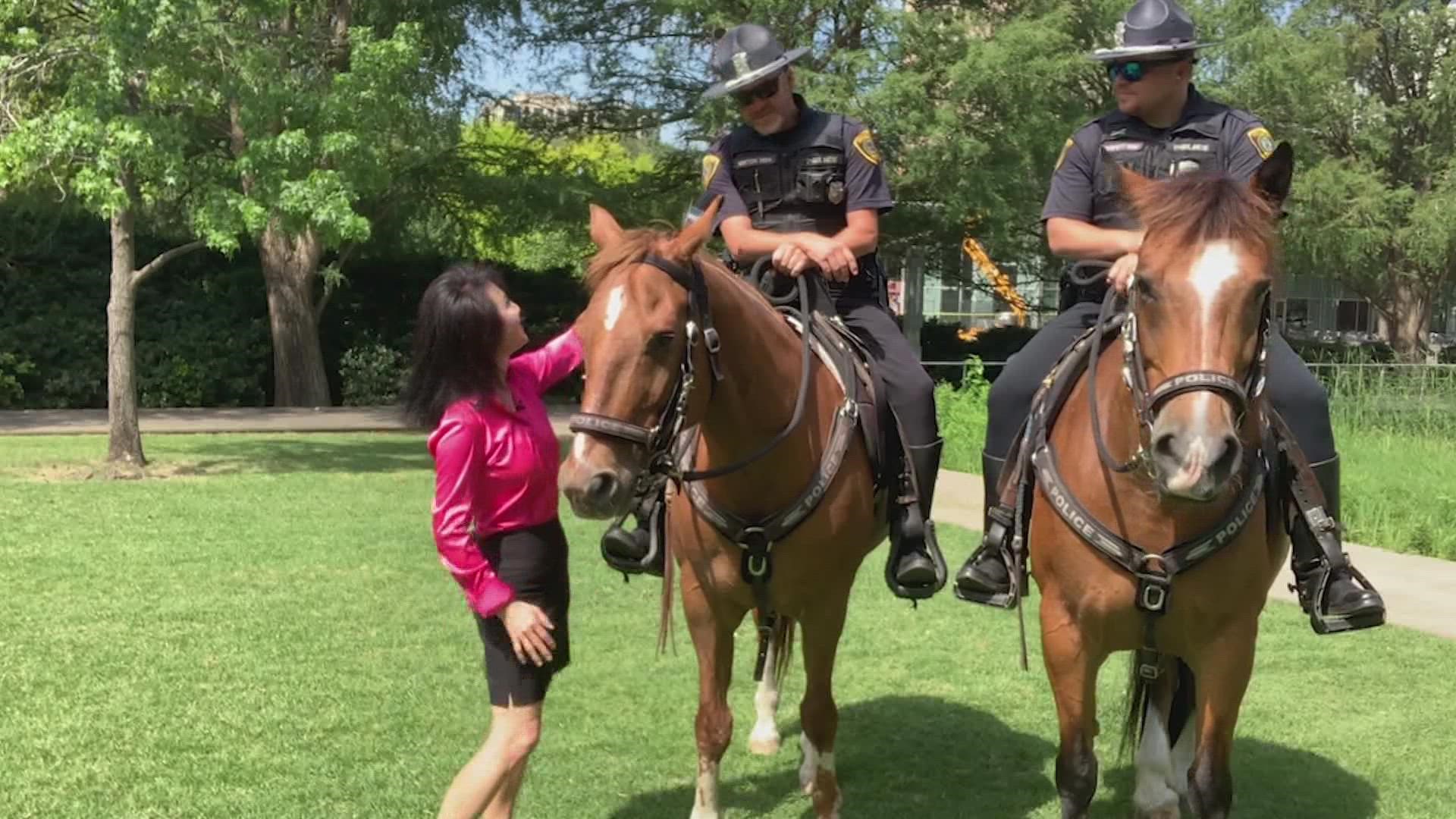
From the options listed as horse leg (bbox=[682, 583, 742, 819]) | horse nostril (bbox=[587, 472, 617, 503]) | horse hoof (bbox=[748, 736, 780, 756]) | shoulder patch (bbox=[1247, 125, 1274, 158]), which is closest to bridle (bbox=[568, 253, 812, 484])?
horse nostril (bbox=[587, 472, 617, 503])

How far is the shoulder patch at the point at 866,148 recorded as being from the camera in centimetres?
497

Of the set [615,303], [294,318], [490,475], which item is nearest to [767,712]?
[490,475]

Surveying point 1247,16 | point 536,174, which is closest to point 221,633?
point 536,174

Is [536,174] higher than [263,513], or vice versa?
[536,174]

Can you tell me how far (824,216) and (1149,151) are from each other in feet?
4.32

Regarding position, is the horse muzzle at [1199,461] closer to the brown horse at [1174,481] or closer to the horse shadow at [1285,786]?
the brown horse at [1174,481]

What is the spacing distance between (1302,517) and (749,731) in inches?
114

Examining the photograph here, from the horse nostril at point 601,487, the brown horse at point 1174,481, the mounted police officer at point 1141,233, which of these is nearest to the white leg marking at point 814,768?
the mounted police officer at point 1141,233

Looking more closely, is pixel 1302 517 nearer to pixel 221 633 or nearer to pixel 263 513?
pixel 221 633

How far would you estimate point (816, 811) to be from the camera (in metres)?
4.73

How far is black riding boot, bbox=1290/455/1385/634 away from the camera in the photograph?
392 centimetres

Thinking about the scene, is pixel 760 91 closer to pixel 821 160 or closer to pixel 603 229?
pixel 821 160

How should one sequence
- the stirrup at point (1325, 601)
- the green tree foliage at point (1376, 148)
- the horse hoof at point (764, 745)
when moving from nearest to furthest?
1. the stirrup at point (1325, 601)
2. the horse hoof at point (764, 745)
3. the green tree foliage at point (1376, 148)

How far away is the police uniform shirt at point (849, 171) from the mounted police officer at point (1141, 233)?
0.73 metres
